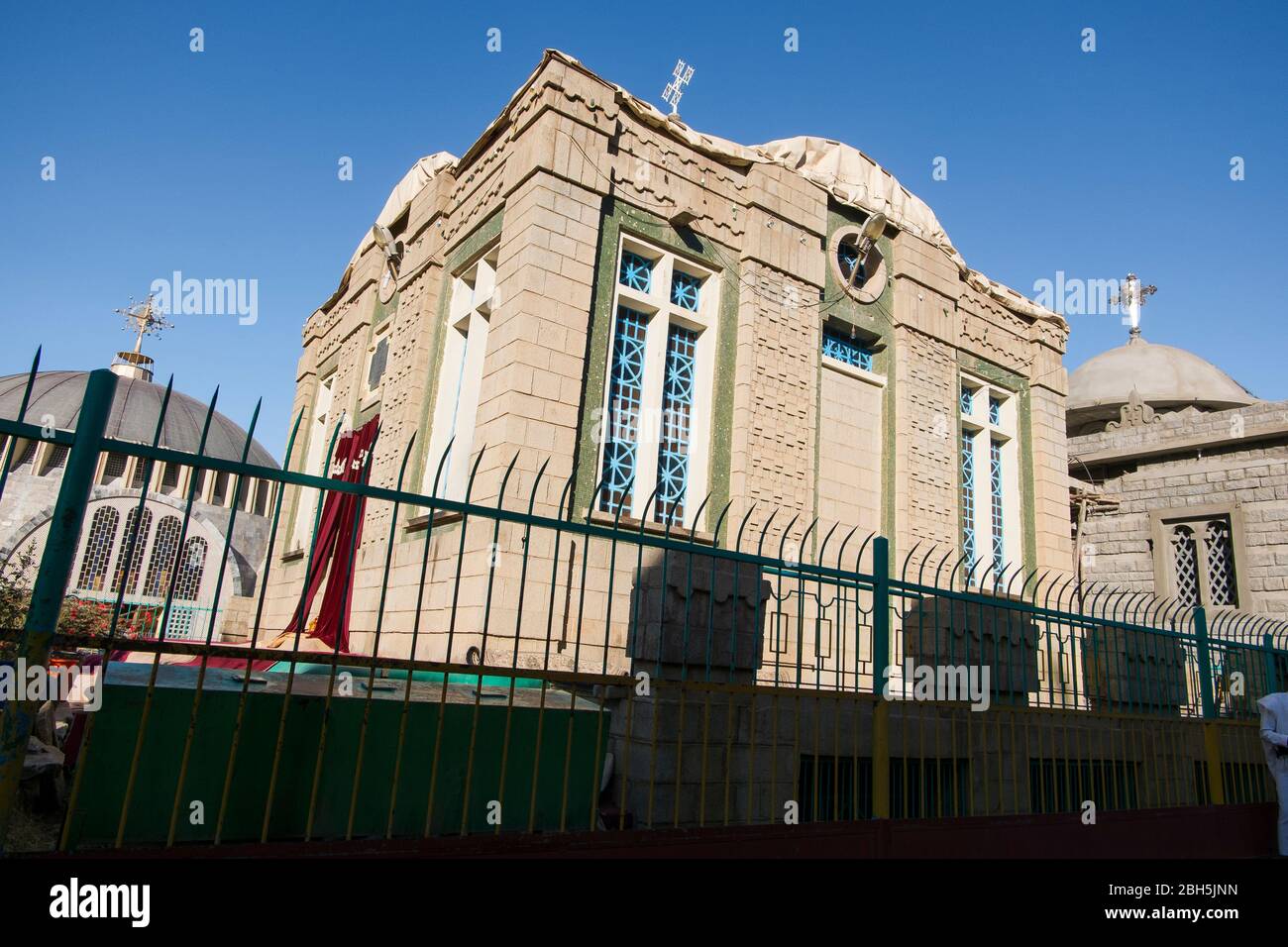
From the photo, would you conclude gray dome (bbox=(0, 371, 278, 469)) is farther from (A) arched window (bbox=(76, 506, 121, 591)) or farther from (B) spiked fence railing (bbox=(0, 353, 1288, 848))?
(B) spiked fence railing (bbox=(0, 353, 1288, 848))

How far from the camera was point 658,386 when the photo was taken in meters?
8.97

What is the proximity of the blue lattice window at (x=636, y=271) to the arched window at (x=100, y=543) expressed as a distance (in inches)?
1019

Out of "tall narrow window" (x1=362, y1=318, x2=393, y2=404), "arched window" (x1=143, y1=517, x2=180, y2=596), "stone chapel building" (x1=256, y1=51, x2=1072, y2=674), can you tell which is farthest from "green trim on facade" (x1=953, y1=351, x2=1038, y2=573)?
"arched window" (x1=143, y1=517, x2=180, y2=596)

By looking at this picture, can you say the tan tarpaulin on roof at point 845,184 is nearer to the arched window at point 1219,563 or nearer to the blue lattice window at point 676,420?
the blue lattice window at point 676,420

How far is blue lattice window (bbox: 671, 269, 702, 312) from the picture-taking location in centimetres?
956

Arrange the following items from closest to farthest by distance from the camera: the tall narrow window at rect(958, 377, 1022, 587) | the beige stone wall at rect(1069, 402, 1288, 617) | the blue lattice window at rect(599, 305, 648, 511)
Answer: the blue lattice window at rect(599, 305, 648, 511)
the tall narrow window at rect(958, 377, 1022, 587)
the beige stone wall at rect(1069, 402, 1288, 617)

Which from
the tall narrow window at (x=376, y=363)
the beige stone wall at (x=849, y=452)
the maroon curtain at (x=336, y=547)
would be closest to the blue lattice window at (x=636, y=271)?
the beige stone wall at (x=849, y=452)

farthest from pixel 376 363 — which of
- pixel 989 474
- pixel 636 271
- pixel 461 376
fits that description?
pixel 989 474

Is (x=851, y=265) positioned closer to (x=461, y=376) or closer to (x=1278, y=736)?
(x=461, y=376)

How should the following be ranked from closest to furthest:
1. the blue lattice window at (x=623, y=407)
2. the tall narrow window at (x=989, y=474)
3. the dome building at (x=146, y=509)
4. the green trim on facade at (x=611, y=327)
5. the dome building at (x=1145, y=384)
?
the green trim on facade at (x=611, y=327) < the blue lattice window at (x=623, y=407) < the tall narrow window at (x=989, y=474) < the dome building at (x=1145, y=384) < the dome building at (x=146, y=509)

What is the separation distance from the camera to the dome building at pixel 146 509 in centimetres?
2632

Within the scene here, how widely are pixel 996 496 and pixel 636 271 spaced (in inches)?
280

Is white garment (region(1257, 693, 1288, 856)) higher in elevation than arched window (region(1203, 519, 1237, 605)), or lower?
lower

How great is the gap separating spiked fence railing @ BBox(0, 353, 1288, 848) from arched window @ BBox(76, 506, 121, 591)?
23.0 metres
